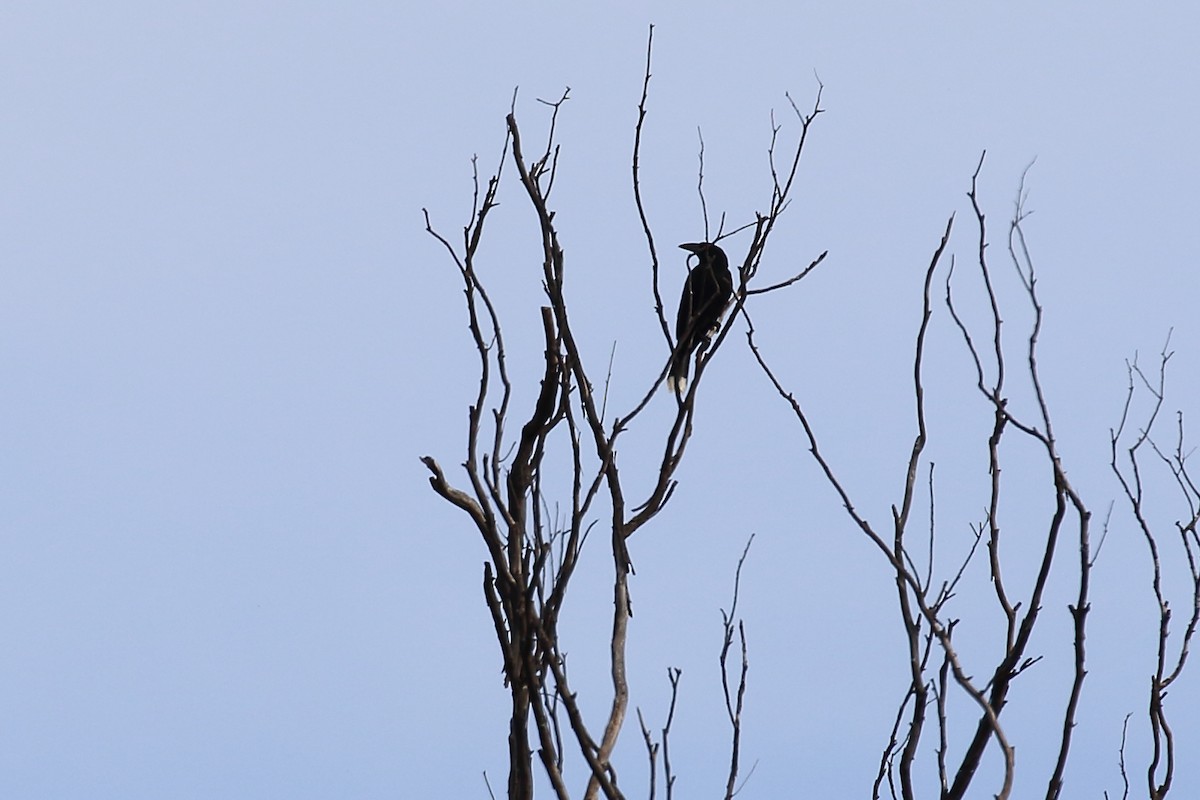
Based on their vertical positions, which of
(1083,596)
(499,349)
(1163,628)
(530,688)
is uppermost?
(499,349)

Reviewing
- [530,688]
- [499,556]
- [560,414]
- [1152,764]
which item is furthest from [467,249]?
[1152,764]

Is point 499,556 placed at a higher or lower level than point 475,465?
lower

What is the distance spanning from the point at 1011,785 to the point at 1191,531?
1.08m

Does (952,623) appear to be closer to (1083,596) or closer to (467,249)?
(1083,596)

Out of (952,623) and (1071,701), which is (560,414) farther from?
(1071,701)

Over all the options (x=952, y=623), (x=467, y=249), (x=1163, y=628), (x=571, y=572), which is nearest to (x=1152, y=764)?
(x=1163, y=628)

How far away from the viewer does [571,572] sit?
1.95m

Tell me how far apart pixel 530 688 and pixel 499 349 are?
670mm

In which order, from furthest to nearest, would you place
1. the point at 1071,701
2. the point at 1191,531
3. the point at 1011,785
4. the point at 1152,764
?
the point at 1191,531, the point at 1152,764, the point at 1071,701, the point at 1011,785

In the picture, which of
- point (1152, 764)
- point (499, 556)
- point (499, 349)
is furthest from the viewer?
point (499, 349)

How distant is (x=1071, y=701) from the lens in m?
1.69

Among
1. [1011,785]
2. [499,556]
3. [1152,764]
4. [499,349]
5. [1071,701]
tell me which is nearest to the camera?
[1011,785]

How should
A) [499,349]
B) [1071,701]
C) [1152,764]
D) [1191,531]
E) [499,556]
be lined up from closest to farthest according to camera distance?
[1071,701], [499,556], [1152,764], [499,349], [1191,531]

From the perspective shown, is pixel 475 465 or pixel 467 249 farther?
pixel 467 249
